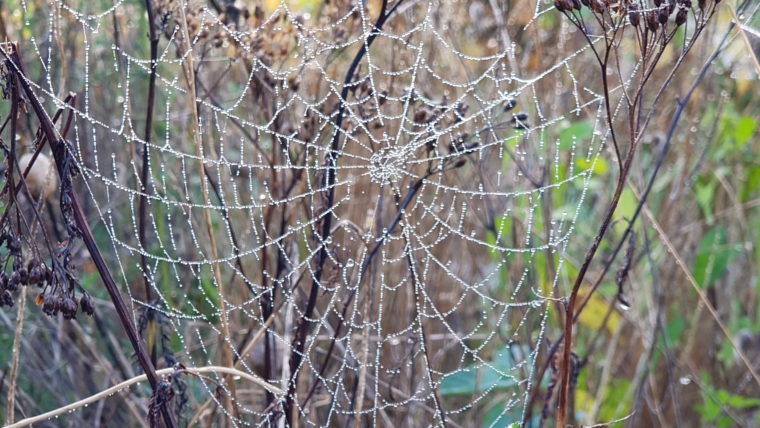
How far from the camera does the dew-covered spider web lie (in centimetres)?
153

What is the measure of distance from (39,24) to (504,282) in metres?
1.69

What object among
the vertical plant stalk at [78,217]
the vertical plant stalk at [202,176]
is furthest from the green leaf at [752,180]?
the vertical plant stalk at [78,217]

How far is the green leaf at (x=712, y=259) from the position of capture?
2.01 meters

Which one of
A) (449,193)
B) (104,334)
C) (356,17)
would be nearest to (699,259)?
(449,193)

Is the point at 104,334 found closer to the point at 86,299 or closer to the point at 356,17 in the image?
the point at 86,299

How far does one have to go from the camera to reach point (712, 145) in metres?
2.31

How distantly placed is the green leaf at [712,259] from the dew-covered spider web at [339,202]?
13.4 inches

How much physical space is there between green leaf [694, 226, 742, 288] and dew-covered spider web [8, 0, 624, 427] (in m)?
0.34

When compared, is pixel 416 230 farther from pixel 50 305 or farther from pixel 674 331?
pixel 50 305

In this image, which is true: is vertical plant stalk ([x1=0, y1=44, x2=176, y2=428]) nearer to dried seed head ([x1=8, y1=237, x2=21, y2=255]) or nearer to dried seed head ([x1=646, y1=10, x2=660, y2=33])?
dried seed head ([x1=8, y1=237, x2=21, y2=255])

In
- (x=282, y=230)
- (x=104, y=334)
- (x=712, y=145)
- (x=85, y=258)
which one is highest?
(x=712, y=145)

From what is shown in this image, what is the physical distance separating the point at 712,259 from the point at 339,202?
1154 millimetres

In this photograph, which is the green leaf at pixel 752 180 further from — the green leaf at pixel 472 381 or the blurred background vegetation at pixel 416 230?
the green leaf at pixel 472 381

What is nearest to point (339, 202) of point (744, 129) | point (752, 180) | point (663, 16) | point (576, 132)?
point (576, 132)
